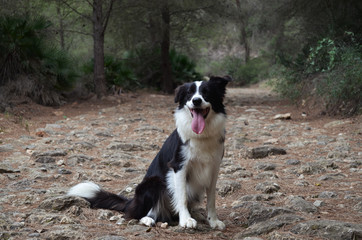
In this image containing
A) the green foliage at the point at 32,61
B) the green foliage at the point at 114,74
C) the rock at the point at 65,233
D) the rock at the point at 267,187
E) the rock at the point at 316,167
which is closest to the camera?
the rock at the point at 65,233

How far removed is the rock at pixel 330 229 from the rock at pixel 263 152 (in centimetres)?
352

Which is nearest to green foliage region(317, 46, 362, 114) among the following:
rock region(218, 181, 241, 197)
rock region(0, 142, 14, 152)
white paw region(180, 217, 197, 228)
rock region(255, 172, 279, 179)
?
rock region(255, 172, 279, 179)

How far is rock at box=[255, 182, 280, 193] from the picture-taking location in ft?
16.7

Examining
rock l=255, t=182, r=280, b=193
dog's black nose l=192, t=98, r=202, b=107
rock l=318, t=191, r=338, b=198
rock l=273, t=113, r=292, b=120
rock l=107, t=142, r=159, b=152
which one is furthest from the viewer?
rock l=273, t=113, r=292, b=120

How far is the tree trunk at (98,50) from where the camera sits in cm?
1352

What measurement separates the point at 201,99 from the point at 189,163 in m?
0.65

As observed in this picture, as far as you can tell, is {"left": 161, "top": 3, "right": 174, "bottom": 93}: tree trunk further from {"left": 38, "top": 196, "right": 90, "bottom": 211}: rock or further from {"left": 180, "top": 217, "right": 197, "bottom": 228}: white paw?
{"left": 180, "top": 217, "right": 197, "bottom": 228}: white paw

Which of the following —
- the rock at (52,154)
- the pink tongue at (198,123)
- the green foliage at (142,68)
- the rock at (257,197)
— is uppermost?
the green foliage at (142,68)

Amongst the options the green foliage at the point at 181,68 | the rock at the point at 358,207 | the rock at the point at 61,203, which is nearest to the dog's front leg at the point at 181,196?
the rock at the point at 61,203

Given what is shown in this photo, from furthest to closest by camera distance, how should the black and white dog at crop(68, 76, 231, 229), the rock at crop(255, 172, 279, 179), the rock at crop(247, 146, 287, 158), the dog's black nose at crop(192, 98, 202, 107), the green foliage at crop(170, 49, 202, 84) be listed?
the green foliage at crop(170, 49, 202, 84) < the rock at crop(247, 146, 287, 158) < the rock at crop(255, 172, 279, 179) < the black and white dog at crop(68, 76, 231, 229) < the dog's black nose at crop(192, 98, 202, 107)

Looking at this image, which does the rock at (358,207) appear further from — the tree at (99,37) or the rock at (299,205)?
the tree at (99,37)

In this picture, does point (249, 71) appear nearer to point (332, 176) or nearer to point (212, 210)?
point (332, 176)

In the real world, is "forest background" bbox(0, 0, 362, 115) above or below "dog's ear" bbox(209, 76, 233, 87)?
above

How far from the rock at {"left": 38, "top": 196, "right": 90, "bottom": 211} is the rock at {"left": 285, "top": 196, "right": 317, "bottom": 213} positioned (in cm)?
218
